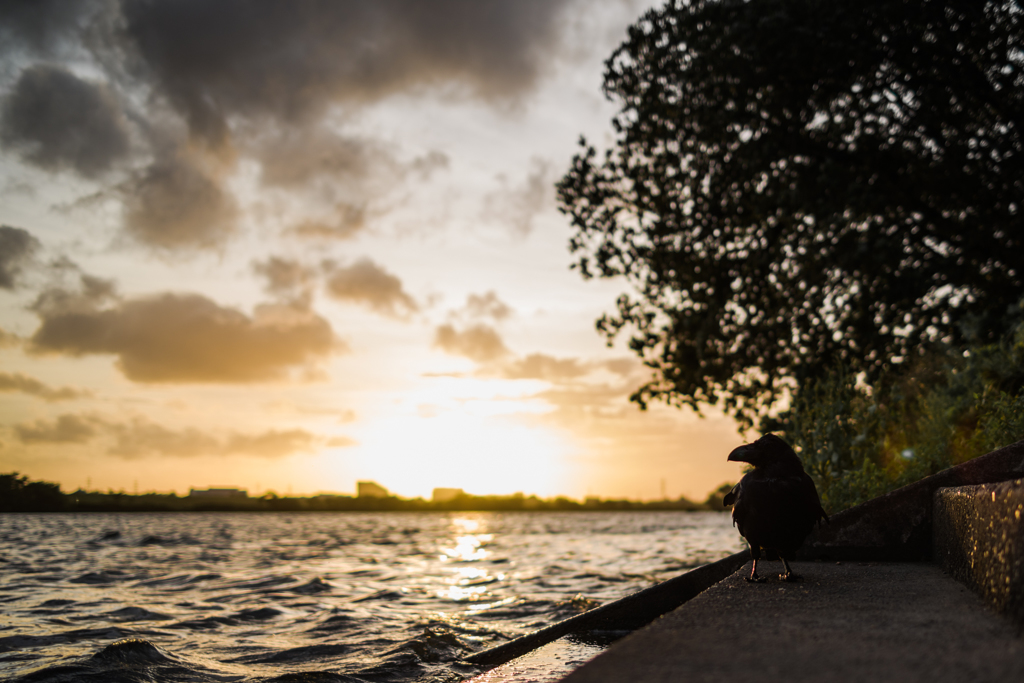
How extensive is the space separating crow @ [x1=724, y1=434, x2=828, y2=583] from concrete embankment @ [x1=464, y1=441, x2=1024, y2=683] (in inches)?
13.2

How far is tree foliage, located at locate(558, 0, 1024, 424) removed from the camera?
12312mm

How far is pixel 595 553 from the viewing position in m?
24.6

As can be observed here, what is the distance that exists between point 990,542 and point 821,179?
10.1 m

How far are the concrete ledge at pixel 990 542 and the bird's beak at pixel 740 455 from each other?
141 cm

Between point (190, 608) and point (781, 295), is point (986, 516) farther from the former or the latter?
point (190, 608)

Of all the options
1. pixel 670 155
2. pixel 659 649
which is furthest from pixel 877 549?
pixel 670 155

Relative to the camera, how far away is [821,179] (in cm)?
1248

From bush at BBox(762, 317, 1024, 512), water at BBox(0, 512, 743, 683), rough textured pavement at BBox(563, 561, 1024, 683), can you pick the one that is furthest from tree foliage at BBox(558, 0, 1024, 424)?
rough textured pavement at BBox(563, 561, 1024, 683)

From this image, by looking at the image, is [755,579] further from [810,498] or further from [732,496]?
[810,498]

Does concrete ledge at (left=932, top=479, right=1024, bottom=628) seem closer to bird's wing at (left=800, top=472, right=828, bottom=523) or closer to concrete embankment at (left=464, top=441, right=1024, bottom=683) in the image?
concrete embankment at (left=464, top=441, right=1024, bottom=683)

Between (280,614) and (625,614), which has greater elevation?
(625,614)

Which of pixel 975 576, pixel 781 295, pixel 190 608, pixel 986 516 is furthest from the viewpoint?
pixel 781 295

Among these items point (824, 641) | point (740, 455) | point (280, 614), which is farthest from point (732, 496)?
point (280, 614)

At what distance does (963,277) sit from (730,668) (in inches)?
491
